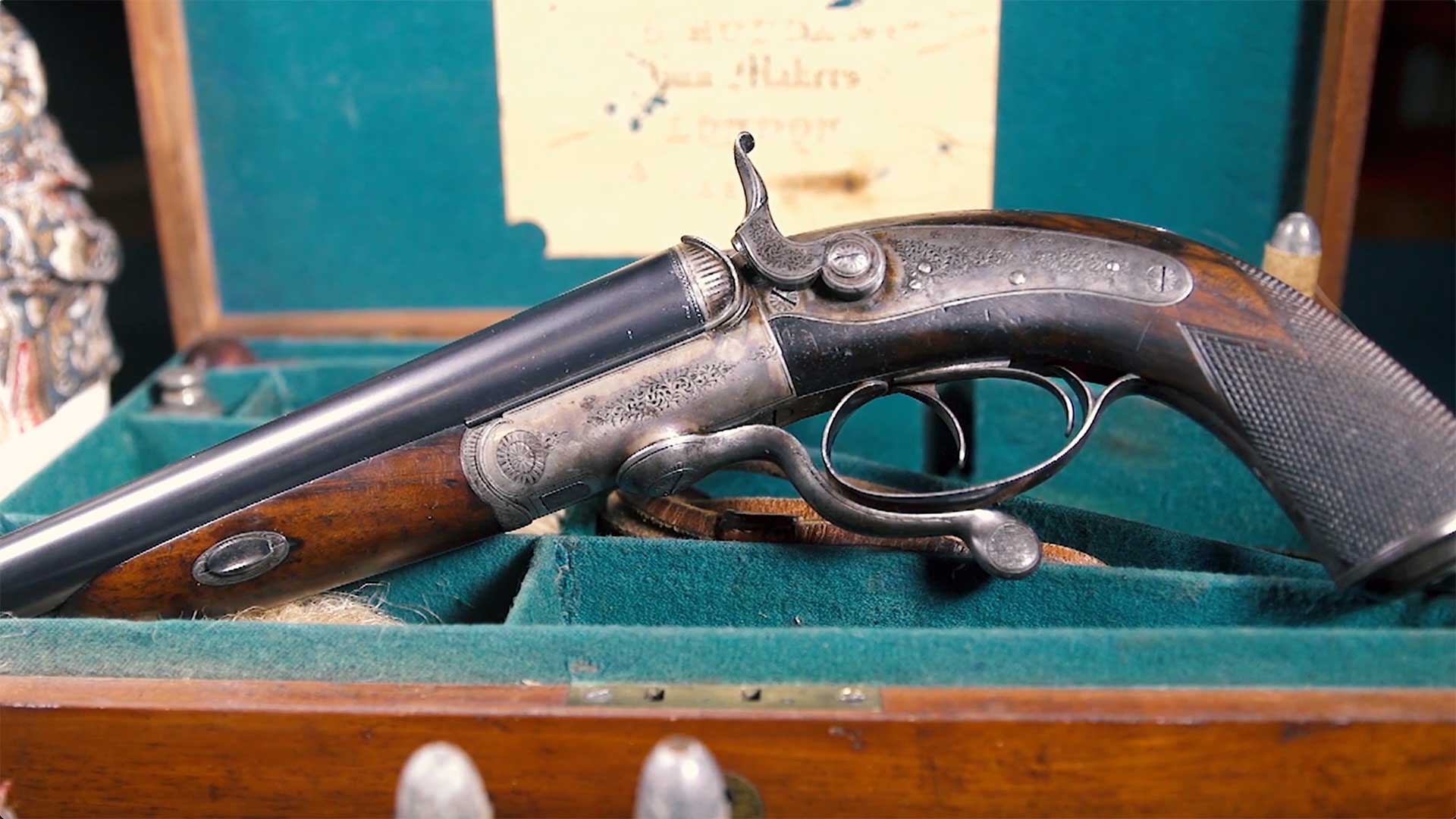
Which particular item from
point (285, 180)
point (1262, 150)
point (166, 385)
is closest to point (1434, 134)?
point (1262, 150)

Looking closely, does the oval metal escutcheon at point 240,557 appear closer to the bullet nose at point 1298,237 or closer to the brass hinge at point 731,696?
the brass hinge at point 731,696

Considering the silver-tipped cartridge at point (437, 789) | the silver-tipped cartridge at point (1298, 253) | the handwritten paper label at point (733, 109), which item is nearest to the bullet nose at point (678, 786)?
the silver-tipped cartridge at point (437, 789)

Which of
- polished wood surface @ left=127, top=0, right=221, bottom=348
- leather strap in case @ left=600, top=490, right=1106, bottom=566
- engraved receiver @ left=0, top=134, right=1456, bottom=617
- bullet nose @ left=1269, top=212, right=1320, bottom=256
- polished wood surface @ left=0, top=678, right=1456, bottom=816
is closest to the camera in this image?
polished wood surface @ left=0, top=678, right=1456, bottom=816

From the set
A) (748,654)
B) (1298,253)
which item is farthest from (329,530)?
(1298,253)

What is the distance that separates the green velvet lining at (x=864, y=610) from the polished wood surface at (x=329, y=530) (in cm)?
7

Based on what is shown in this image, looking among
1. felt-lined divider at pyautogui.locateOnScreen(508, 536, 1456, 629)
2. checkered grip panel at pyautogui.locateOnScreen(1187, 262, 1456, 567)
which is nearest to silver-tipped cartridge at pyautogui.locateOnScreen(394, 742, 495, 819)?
felt-lined divider at pyautogui.locateOnScreen(508, 536, 1456, 629)

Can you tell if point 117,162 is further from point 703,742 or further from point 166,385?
point 703,742

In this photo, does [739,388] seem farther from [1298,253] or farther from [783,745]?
[1298,253]

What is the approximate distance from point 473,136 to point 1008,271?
92 centimetres

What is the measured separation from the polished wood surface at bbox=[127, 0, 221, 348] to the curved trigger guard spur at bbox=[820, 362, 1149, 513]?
113 cm

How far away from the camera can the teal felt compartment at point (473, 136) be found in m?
1.54

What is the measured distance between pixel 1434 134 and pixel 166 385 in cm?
173

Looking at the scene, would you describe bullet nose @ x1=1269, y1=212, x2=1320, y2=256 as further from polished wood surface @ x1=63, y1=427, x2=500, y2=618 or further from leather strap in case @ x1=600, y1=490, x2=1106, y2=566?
polished wood surface @ x1=63, y1=427, x2=500, y2=618

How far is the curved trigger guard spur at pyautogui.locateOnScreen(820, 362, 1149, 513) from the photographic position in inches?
40.0
